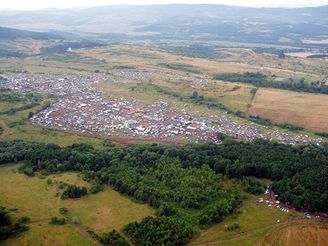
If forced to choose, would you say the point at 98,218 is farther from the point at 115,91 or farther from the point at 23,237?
the point at 115,91

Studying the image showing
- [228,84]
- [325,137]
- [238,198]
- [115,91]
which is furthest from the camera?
[228,84]

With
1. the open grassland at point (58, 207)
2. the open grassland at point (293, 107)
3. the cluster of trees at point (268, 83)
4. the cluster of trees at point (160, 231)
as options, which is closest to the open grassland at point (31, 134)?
the open grassland at point (58, 207)

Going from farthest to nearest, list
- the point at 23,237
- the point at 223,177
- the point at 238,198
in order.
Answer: the point at 223,177
the point at 238,198
the point at 23,237

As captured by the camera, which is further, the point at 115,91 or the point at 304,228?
the point at 115,91

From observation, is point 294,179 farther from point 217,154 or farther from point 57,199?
point 57,199

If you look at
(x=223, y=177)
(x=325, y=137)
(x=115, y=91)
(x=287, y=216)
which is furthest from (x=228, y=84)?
(x=287, y=216)

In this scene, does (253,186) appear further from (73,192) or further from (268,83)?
(268,83)

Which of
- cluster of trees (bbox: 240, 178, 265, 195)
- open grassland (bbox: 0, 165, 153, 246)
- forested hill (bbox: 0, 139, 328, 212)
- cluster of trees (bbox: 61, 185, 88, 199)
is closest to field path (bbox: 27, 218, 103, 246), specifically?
open grassland (bbox: 0, 165, 153, 246)

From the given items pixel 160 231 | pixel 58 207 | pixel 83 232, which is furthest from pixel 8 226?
pixel 160 231
